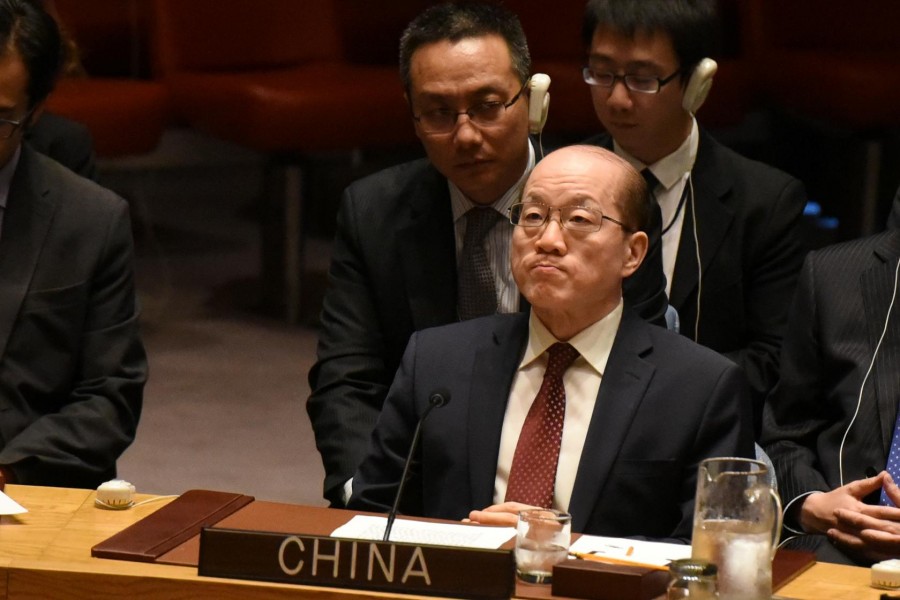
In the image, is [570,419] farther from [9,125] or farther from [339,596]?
[9,125]

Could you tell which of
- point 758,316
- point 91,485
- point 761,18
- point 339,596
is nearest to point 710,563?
point 339,596

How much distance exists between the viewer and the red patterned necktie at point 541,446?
250cm

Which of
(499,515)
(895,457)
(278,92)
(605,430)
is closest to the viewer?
(499,515)

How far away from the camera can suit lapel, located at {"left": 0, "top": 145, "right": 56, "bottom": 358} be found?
2998 millimetres

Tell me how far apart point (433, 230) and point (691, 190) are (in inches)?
26.8

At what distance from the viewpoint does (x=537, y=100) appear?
10.5ft

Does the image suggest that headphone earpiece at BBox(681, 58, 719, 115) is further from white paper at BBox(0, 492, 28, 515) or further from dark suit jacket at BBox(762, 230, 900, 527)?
white paper at BBox(0, 492, 28, 515)

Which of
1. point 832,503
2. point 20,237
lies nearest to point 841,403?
point 832,503

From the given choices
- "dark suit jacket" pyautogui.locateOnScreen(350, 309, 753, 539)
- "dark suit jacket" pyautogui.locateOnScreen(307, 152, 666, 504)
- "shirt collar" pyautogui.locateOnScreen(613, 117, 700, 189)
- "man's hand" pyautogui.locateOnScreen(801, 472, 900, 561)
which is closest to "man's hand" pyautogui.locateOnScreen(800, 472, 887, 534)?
"man's hand" pyautogui.locateOnScreen(801, 472, 900, 561)

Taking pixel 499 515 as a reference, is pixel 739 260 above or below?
above

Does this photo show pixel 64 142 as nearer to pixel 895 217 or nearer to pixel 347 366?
pixel 347 366

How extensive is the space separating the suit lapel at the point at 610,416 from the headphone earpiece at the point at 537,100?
0.76 metres

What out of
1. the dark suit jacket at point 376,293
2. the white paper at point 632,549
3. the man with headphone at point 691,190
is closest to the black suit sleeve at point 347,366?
the dark suit jacket at point 376,293

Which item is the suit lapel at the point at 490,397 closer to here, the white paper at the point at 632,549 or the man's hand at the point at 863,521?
the white paper at the point at 632,549
